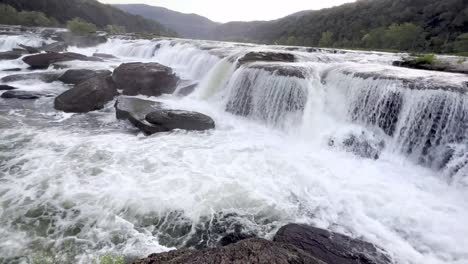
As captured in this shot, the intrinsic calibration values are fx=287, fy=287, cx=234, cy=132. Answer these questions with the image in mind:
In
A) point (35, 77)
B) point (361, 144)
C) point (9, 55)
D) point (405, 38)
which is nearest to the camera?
point (361, 144)

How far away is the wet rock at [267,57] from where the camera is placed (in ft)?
44.1

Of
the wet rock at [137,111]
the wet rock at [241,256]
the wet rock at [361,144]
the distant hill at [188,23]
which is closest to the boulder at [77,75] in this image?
the wet rock at [137,111]

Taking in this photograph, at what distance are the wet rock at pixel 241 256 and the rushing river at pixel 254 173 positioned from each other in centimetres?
169

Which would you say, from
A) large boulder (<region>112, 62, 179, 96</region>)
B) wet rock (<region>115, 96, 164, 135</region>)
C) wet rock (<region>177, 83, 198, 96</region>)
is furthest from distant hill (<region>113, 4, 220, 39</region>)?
wet rock (<region>115, 96, 164, 135</region>)

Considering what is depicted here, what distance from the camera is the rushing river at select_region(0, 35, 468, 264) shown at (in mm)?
4676

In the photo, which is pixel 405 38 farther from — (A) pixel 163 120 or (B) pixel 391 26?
(A) pixel 163 120

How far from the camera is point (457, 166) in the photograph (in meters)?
6.59

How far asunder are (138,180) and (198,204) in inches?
65.3

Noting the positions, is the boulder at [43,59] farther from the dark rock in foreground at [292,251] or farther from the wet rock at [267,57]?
the dark rock in foreground at [292,251]

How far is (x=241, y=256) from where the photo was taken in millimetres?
2738

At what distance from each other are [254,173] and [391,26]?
1660 inches

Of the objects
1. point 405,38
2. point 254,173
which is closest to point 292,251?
point 254,173

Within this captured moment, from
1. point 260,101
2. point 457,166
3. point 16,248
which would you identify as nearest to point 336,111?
point 260,101

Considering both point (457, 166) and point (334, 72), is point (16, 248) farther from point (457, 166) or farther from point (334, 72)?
point (334, 72)
